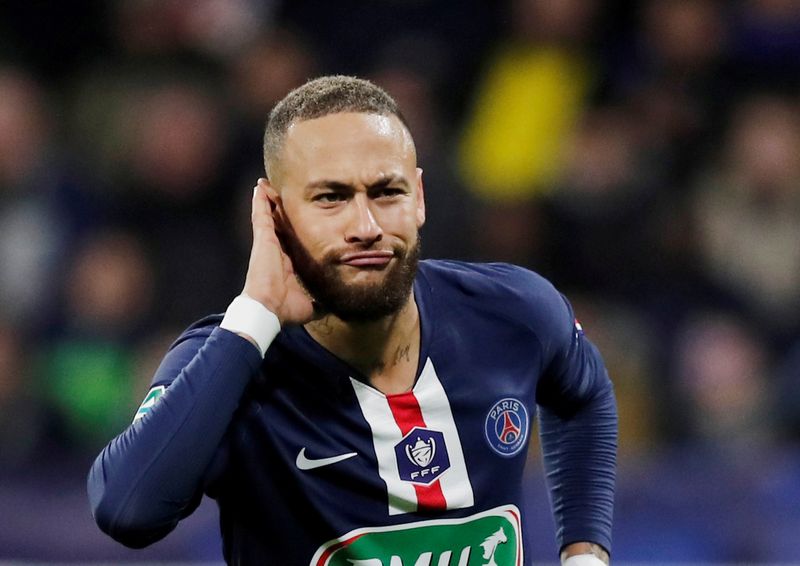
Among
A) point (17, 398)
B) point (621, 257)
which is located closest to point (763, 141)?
point (621, 257)

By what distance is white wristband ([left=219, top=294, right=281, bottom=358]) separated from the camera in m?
2.80

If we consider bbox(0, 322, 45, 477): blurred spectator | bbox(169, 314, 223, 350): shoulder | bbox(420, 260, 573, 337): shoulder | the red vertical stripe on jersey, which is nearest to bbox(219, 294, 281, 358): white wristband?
bbox(169, 314, 223, 350): shoulder

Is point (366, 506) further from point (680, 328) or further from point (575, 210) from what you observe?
point (575, 210)

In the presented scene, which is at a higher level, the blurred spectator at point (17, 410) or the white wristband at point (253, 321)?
the blurred spectator at point (17, 410)

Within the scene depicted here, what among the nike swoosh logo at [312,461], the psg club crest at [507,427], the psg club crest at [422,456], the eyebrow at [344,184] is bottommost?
the nike swoosh logo at [312,461]

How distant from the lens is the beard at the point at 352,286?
2873 mm

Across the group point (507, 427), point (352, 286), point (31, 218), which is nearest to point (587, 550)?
point (507, 427)

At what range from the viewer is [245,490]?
2.88 metres

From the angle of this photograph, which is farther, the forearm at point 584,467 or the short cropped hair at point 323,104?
the forearm at point 584,467

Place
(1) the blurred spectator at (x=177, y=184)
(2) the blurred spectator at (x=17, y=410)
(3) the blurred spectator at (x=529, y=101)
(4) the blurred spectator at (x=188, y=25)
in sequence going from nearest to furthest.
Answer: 1. (2) the blurred spectator at (x=17, y=410)
2. (1) the blurred spectator at (x=177, y=184)
3. (3) the blurred spectator at (x=529, y=101)
4. (4) the blurred spectator at (x=188, y=25)

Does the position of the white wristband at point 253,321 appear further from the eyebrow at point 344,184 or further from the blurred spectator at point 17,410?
the blurred spectator at point 17,410

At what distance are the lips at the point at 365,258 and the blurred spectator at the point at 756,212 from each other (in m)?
3.75

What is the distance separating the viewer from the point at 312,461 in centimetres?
290

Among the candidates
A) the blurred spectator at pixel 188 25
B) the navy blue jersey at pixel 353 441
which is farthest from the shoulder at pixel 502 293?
the blurred spectator at pixel 188 25
